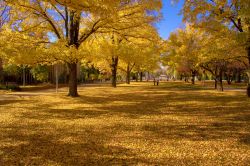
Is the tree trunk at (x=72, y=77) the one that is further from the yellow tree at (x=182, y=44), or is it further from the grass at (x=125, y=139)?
the yellow tree at (x=182, y=44)

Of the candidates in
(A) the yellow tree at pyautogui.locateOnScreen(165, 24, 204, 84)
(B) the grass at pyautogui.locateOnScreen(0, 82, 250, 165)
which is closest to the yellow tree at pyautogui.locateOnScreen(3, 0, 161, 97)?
(B) the grass at pyautogui.locateOnScreen(0, 82, 250, 165)

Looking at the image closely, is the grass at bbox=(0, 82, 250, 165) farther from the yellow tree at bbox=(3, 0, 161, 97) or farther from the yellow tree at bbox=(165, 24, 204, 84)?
the yellow tree at bbox=(165, 24, 204, 84)

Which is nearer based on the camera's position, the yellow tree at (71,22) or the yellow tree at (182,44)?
the yellow tree at (71,22)

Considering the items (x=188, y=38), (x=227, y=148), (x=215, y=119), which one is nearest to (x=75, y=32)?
(x=215, y=119)

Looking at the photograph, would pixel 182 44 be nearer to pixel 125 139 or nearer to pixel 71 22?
pixel 71 22

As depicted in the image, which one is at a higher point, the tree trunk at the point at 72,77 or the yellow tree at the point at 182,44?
the yellow tree at the point at 182,44

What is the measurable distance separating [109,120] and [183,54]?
25.8 meters

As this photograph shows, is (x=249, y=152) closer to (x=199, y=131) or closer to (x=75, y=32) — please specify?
(x=199, y=131)

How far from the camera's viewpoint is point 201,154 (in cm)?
519

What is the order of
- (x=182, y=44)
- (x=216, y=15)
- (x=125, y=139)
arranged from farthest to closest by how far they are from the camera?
(x=182, y=44) → (x=216, y=15) → (x=125, y=139)

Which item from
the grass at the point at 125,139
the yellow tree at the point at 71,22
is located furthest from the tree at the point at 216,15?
the grass at the point at 125,139

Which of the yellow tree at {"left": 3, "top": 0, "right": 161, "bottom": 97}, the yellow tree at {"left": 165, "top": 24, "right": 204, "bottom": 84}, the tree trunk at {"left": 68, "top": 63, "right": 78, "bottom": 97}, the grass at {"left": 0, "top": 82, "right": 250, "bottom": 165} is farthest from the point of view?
the yellow tree at {"left": 165, "top": 24, "right": 204, "bottom": 84}

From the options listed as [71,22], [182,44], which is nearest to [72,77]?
[71,22]

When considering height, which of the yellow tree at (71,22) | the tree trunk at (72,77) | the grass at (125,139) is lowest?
the grass at (125,139)
